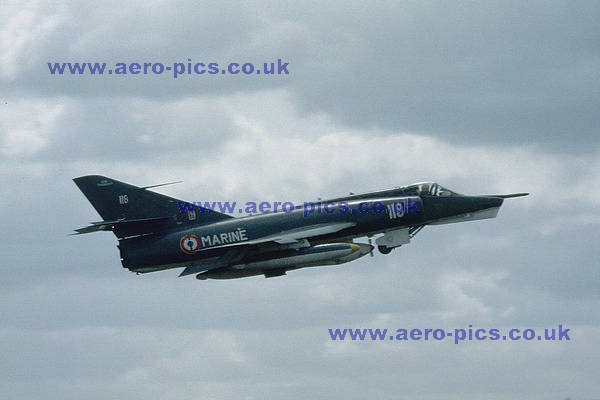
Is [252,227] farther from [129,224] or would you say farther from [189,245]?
[129,224]

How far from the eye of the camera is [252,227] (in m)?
51.5

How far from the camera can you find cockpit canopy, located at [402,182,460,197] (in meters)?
52.8

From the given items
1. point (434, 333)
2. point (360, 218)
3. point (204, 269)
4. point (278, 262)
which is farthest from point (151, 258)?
point (434, 333)

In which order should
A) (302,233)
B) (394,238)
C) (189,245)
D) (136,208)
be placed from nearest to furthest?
(302,233)
(189,245)
(136,208)
(394,238)

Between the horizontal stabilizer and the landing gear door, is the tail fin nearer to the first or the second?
the horizontal stabilizer

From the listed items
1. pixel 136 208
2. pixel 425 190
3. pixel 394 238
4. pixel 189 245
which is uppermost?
pixel 425 190

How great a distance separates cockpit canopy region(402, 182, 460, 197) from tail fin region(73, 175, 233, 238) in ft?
26.8

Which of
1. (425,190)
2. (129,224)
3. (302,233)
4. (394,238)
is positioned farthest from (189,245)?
(425,190)

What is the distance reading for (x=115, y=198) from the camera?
171ft

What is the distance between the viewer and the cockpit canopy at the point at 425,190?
52750mm

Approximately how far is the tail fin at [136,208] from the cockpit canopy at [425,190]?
818 cm

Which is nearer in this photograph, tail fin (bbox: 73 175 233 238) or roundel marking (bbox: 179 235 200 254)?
roundel marking (bbox: 179 235 200 254)

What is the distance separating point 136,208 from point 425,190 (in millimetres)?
12935

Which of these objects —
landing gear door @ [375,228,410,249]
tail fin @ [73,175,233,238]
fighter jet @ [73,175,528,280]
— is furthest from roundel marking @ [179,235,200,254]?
landing gear door @ [375,228,410,249]
